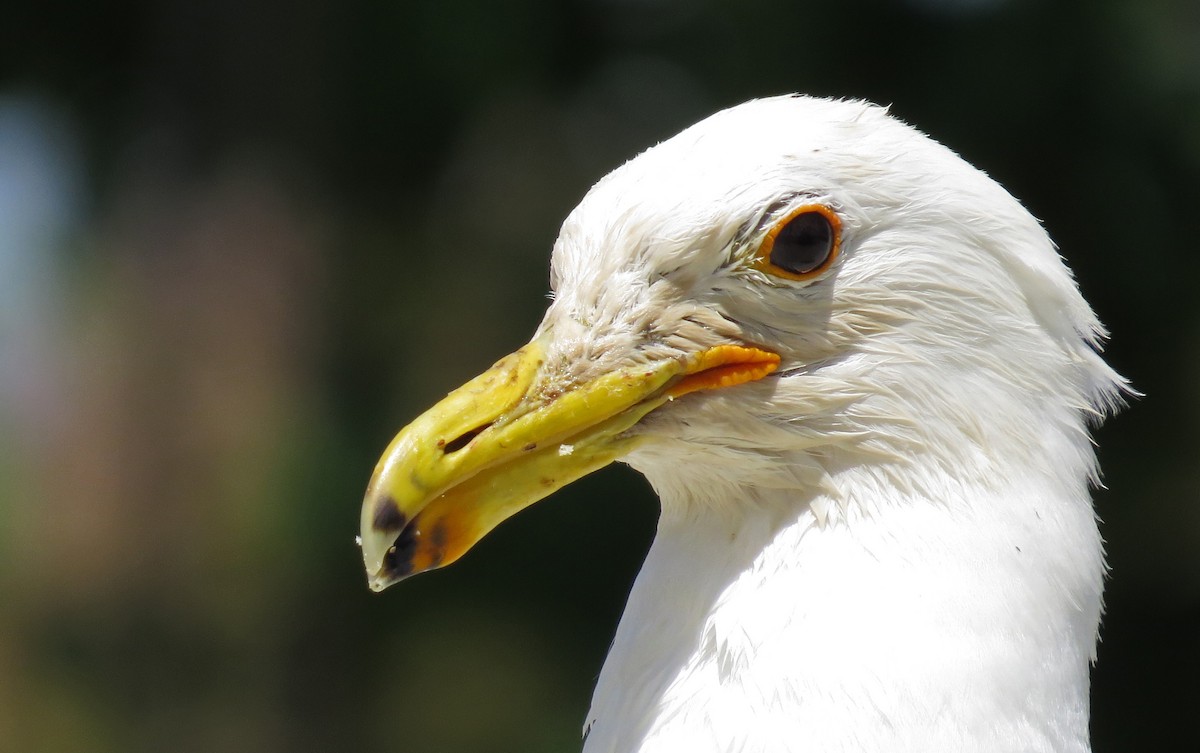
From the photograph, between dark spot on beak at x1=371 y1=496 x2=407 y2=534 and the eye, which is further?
the eye

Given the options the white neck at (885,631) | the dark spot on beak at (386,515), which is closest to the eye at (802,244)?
the white neck at (885,631)

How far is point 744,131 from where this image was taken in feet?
7.32

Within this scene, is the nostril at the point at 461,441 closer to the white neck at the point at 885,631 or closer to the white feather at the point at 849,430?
the white feather at the point at 849,430

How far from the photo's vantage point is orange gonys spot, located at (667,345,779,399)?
2.23 metres

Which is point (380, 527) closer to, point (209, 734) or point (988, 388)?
point (988, 388)

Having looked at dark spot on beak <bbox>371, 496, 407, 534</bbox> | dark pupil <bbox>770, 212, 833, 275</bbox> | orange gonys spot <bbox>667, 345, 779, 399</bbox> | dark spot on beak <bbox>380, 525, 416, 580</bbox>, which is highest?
dark pupil <bbox>770, 212, 833, 275</bbox>

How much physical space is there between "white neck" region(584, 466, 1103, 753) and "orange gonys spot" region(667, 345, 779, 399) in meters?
0.21

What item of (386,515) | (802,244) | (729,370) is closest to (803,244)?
(802,244)

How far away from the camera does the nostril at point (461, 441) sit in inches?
83.4

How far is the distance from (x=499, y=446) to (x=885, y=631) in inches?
27.4

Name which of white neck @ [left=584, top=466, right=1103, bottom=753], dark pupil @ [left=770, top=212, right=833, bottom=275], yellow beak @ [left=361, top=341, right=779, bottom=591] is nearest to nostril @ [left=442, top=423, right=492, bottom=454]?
yellow beak @ [left=361, top=341, right=779, bottom=591]

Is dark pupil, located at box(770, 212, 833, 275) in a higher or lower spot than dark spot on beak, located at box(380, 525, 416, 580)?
higher

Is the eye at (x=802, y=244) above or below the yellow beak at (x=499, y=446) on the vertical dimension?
above

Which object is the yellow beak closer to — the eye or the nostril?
the nostril
